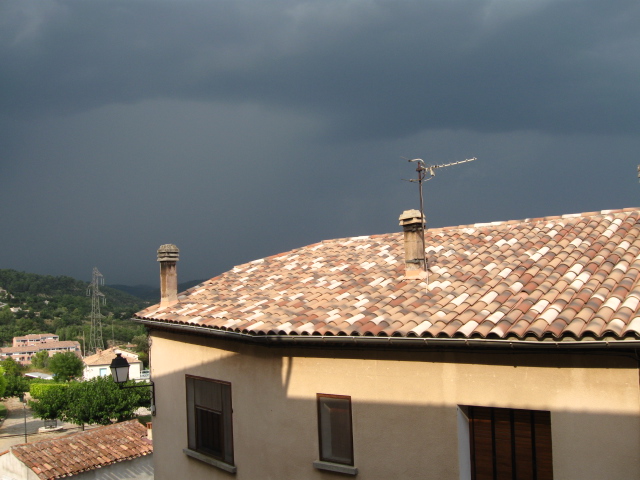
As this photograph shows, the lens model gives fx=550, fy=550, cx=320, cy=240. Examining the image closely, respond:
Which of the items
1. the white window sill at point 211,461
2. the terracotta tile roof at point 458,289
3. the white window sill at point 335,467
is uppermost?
the terracotta tile roof at point 458,289

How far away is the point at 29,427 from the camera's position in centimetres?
5081

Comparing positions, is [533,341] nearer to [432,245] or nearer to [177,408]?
[432,245]

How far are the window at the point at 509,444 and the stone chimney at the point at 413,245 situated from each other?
8.90 ft

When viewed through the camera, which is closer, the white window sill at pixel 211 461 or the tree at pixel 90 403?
the white window sill at pixel 211 461

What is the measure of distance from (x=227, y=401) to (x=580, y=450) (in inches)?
219

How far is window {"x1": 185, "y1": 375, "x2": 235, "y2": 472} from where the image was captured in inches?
370

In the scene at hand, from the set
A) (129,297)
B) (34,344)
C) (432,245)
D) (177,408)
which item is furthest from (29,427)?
(129,297)

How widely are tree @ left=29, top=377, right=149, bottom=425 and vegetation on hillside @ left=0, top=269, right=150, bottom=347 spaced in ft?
197

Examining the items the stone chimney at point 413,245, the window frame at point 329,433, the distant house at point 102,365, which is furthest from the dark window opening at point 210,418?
the distant house at point 102,365

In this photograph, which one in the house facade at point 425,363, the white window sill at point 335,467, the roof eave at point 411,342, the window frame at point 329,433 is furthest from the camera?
the window frame at point 329,433

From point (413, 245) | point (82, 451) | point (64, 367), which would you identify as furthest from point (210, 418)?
point (64, 367)

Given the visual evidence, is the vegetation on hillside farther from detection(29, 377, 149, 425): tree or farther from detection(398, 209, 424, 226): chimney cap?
detection(398, 209, 424, 226): chimney cap

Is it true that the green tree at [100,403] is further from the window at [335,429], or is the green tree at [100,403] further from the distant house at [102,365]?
the window at [335,429]

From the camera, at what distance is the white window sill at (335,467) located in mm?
7489
